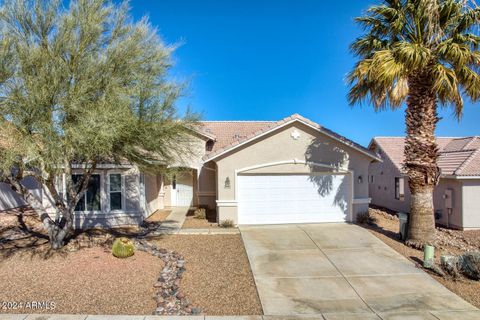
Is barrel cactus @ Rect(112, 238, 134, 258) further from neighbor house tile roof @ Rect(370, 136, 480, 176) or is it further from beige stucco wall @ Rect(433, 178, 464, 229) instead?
beige stucco wall @ Rect(433, 178, 464, 229)

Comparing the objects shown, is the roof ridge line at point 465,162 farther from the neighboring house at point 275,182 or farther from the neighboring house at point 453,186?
the neighboring house at point 275,182

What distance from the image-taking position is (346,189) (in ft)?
50.8

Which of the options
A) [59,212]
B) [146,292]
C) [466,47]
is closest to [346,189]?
[466,47]

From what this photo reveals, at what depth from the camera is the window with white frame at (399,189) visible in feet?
66.0

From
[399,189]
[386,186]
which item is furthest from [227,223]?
[386,186]

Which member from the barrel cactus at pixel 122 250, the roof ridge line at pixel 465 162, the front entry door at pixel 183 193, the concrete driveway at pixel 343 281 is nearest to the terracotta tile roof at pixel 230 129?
the front entry door at pixel 183 193

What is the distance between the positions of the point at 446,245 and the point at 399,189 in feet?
29.2

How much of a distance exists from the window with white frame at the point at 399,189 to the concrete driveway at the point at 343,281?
8.61 meters

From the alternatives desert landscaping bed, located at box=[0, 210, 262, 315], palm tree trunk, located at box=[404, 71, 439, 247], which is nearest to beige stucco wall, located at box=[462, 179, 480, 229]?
palm tree trunk, located at box=[404, 71, 439, 247]

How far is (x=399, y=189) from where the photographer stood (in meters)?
20.5

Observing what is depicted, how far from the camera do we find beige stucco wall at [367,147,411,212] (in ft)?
65.4

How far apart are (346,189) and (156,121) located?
9.63 metres

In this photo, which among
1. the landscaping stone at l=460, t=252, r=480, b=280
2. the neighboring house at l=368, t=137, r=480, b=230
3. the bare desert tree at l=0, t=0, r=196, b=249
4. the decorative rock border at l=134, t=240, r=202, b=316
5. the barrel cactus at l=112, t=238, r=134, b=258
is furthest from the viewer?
the neighboring house at l=368, t=137, r=480, b=230

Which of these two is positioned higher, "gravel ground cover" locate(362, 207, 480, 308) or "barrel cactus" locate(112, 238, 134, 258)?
"barrel cactus" locate(112, 238, 134, 258)
